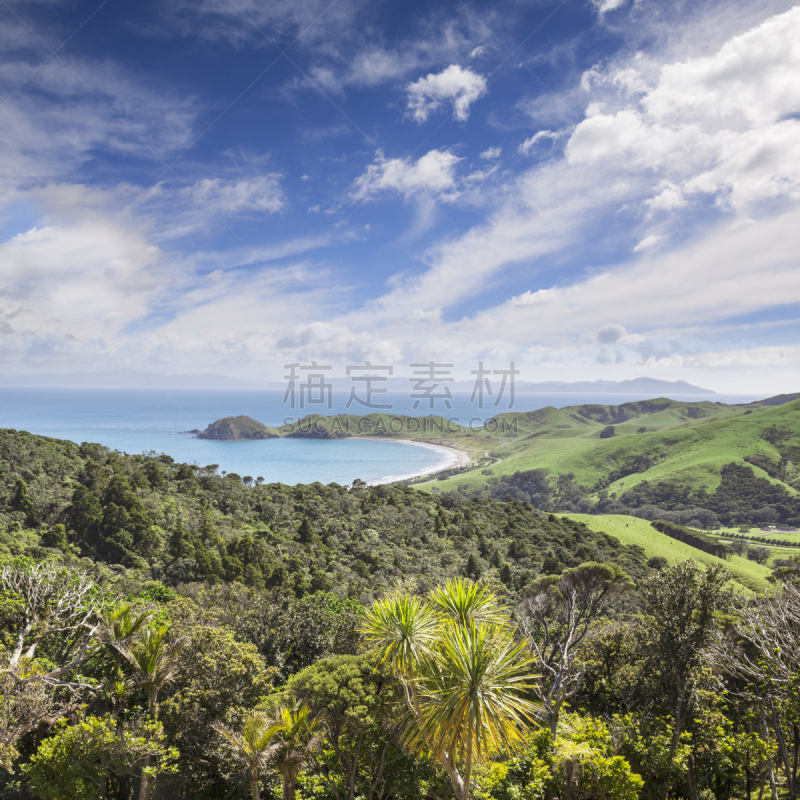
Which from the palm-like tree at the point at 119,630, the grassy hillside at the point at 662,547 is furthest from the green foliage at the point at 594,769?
the grassy hillside at the point at 662,547

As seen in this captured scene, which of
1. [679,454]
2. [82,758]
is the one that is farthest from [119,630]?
[679,454]

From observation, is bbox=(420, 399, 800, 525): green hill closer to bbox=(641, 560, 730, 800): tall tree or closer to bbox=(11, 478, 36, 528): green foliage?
bbox=(11, 478, 36, 528): green foliage

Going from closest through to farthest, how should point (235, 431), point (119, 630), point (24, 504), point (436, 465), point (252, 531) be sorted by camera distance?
1. point (119, 630)
2. point (24, 504)
3. point (252, 531)
4. point (436, 465)
5. point (235, 431)

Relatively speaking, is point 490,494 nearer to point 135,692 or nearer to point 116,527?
point 116,527

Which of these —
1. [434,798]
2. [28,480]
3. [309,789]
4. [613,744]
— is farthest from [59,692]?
[28,480]

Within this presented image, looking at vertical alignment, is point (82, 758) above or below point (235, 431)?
above

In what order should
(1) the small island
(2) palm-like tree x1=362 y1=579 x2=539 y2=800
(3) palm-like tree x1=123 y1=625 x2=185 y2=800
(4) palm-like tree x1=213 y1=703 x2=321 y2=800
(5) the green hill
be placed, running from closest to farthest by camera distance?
(2) palm-like tree x1=362 y1=579 x2=539 y2=800 < (4) palm-like tree x1=213 y1=703 x2=321 y2=800 < (3) palm-like tree x1=123 y1=625 x2=185 y2=800 < (5) the green hill < (1) the small island

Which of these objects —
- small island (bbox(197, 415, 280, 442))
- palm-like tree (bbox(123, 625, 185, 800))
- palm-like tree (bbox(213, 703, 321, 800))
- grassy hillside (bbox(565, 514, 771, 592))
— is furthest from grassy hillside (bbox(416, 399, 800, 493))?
palm-like tree (bbox(213, 703, 321, 800))

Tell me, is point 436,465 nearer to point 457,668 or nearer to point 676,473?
point 676,473
